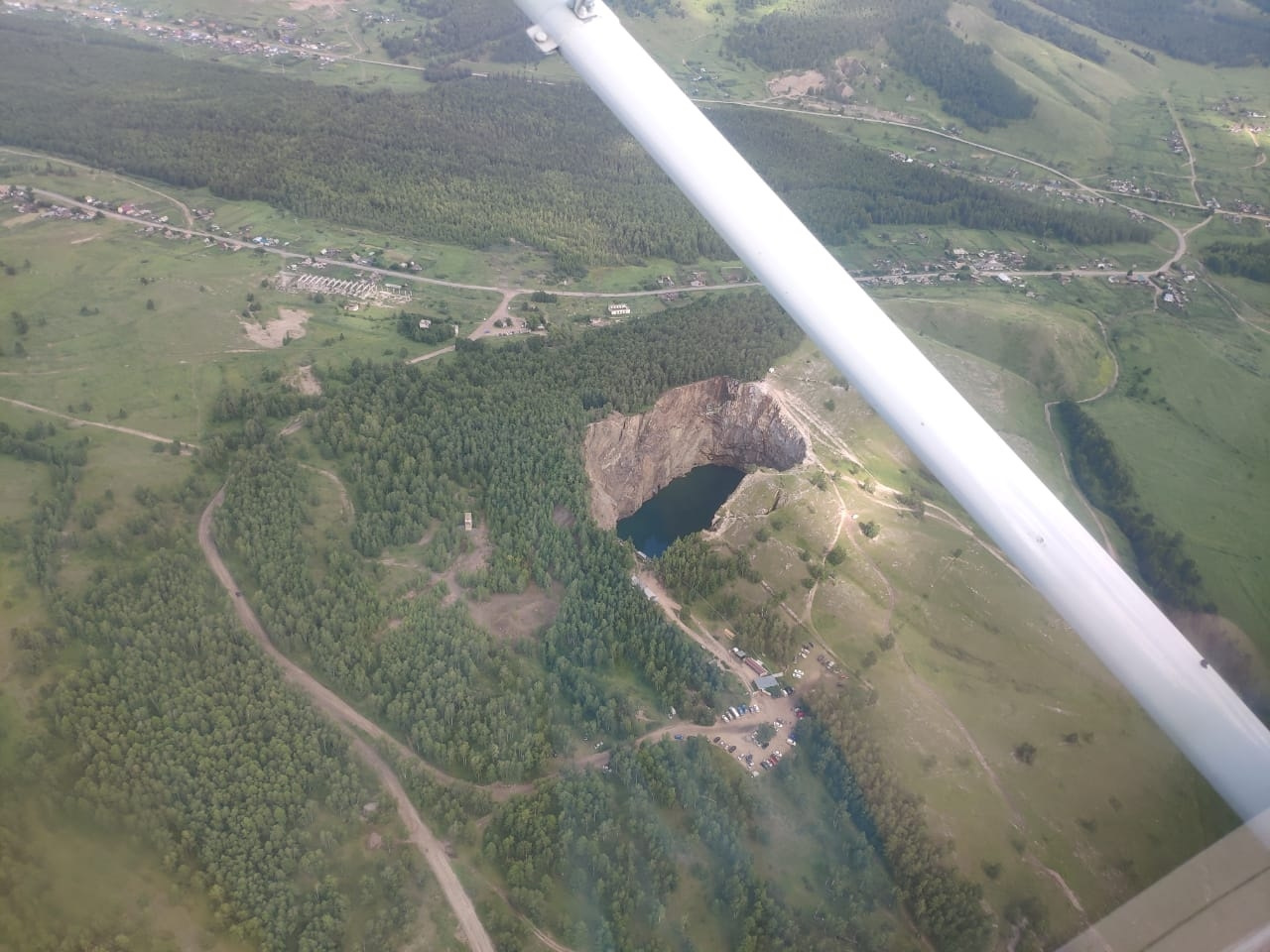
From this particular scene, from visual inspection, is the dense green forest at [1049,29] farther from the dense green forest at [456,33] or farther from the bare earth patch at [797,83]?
the dense green forest at [456,33]

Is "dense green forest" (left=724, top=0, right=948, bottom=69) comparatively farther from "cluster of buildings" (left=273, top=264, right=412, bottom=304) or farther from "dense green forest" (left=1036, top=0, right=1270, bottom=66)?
"cluster of buildings" (left=273, top=264, right=412, bottom=304)

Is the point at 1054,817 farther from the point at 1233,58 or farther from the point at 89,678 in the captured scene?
the point at 1233,58

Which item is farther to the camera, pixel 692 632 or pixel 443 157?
pixel 443 157

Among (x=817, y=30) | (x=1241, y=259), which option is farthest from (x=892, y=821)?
(x=817, y=30)

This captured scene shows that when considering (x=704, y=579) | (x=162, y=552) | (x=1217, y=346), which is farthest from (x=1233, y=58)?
(x=162, y=552)

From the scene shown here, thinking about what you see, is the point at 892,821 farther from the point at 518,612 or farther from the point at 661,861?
the point at 518,612

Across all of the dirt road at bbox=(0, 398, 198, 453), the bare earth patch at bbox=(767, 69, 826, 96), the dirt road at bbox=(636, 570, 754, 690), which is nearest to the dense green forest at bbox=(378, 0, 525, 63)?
the bare earth patch at bbox=(767, 69, 826, 96)
